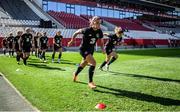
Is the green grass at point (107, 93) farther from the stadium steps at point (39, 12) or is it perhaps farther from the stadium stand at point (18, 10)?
the stadium steps at point (39, 12)

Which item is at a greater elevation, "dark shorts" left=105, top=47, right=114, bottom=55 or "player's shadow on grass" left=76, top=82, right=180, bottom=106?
"dark shorts" left=105, top=47, right=114, bottom=55

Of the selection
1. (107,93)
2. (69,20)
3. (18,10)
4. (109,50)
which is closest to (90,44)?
(107,93)

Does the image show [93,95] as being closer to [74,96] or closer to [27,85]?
[74,96]

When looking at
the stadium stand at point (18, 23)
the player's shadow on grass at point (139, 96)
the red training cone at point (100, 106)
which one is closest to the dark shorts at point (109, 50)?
the player's shadow on grass at point (139, 96)

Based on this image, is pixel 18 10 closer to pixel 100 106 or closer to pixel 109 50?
pixel 109 50

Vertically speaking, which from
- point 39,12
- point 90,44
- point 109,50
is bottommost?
point 109,50

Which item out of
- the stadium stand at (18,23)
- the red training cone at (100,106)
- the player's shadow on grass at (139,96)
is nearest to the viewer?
the red training cone at (100,106)

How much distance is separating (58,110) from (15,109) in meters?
1.04

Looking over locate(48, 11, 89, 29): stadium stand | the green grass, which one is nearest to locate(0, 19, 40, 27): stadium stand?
locate(48, 11, 89, 29): stadium stand

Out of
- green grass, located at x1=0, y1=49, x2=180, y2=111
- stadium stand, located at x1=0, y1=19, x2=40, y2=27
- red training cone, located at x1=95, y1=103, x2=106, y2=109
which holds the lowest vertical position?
green grass, located at x1=0, y1=49, x2=180, y2=111

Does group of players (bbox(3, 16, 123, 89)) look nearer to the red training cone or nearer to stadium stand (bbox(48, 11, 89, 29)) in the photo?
the red training cone

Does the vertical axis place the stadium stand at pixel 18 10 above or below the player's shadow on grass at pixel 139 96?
above

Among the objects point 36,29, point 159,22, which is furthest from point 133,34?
point 159,22

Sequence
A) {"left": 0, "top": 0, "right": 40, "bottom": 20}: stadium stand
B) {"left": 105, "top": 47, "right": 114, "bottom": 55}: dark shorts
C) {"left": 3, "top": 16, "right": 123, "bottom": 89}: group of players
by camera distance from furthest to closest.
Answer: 1. {"left": 0, "top": 0, "right": 40, "bottom": 20}: stadium stand
2. {"left": 105, "top": 47, "right": 114, "bottom": 55}: dark shorts
3. {"left": 3, "top": 16, "right": 123, "bottom": 89}: group of players
